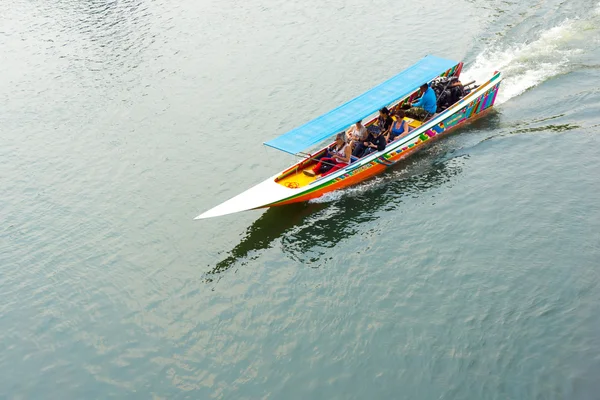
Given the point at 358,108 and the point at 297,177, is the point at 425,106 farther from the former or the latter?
the point at 297,177

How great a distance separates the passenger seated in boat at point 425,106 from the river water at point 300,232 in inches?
58.7

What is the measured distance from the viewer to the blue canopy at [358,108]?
19.2 metres

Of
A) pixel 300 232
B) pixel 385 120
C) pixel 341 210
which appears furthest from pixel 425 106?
pixel 300 232

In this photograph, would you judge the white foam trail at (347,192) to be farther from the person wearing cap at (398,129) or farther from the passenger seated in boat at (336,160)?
the person wearing cap at (398,129)

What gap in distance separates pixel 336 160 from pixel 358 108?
2087 millimetres

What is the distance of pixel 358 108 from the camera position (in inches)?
811

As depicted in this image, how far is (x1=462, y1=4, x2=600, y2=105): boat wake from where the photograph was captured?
24.4m

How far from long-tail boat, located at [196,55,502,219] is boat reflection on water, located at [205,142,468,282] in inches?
18.1

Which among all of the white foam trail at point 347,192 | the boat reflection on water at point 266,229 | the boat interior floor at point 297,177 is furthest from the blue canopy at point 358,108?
the boat reflection on water at point 266,229

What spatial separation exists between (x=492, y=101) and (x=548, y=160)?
457cm

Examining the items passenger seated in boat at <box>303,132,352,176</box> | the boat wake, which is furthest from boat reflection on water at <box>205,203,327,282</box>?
the boat wake

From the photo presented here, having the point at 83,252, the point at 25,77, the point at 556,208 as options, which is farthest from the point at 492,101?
the point at 25,77

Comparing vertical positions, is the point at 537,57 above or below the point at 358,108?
below

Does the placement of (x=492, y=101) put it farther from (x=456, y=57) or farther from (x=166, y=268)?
(x=166, y=268)
